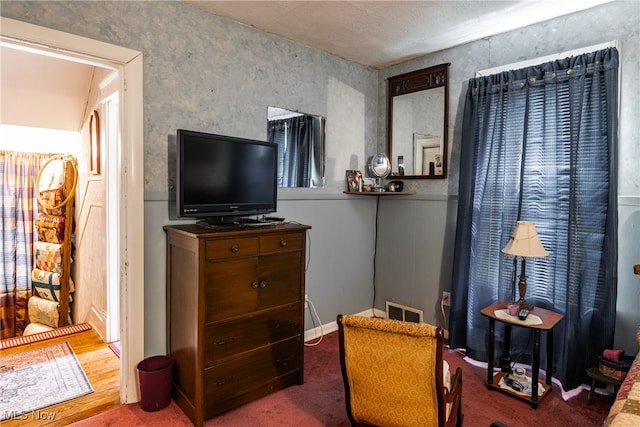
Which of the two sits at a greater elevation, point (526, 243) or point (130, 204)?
point (130, 204)

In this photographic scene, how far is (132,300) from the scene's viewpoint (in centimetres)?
232

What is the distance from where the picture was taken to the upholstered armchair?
1536mm

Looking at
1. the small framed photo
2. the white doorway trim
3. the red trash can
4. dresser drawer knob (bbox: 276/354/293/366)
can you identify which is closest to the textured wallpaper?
the white doorway trim

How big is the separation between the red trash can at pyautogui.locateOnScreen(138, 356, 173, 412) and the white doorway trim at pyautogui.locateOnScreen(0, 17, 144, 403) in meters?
0.12

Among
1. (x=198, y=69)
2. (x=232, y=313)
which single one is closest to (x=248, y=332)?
(x=232, y=313)

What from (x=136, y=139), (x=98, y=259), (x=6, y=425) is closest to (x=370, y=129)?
(x=136, y=139)

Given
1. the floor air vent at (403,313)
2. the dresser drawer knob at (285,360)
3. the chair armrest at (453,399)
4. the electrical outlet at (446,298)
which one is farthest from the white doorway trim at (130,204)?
the electrical outlet at (446,298)

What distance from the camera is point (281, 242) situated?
2420 millimetres

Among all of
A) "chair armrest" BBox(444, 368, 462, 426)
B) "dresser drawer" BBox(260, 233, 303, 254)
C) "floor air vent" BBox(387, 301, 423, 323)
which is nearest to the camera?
"chair armrest" BBox(444, 368, 462, 426)

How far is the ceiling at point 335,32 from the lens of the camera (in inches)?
97.4

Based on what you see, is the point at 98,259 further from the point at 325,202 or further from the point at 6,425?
the point at 325,202

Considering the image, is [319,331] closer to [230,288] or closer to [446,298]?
[446,298]

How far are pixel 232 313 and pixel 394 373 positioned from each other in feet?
3.37

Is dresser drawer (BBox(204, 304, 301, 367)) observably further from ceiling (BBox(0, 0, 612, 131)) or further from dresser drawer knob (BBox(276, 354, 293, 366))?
ceiling (BBox(0, 0, 612, 131))
